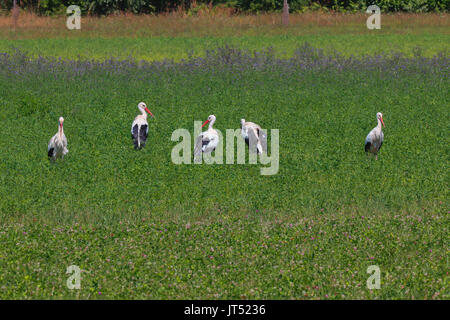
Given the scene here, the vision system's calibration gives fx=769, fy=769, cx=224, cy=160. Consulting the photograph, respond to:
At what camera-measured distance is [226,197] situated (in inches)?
476

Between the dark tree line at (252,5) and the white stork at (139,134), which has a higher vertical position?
the dark tree line at (252,5)

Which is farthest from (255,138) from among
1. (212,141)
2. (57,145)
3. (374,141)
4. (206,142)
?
(57,145)

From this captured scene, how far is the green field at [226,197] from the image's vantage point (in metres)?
8.72

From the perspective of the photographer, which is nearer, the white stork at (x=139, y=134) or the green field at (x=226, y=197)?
the green field at (x=226, y=197)

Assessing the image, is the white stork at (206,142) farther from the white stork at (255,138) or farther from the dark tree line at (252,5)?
the dark tree line at (252,5)

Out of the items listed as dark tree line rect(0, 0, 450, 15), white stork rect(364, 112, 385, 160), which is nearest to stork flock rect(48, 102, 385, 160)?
white stork rect(364, 112, 385, 160)

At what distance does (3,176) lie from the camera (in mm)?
13258

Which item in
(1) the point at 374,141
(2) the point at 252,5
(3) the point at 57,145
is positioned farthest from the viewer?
(2) the point at 252,5

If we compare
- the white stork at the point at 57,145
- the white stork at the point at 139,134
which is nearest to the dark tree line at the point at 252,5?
the white stork at the point at 139,134

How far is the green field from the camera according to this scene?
28.6 ft

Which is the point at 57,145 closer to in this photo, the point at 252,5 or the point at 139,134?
the point at 139,134

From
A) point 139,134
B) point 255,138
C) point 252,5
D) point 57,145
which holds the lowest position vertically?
point 57,145

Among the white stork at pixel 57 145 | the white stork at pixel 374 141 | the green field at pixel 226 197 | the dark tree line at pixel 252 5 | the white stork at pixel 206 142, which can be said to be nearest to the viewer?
the green field at pixel 226 197
